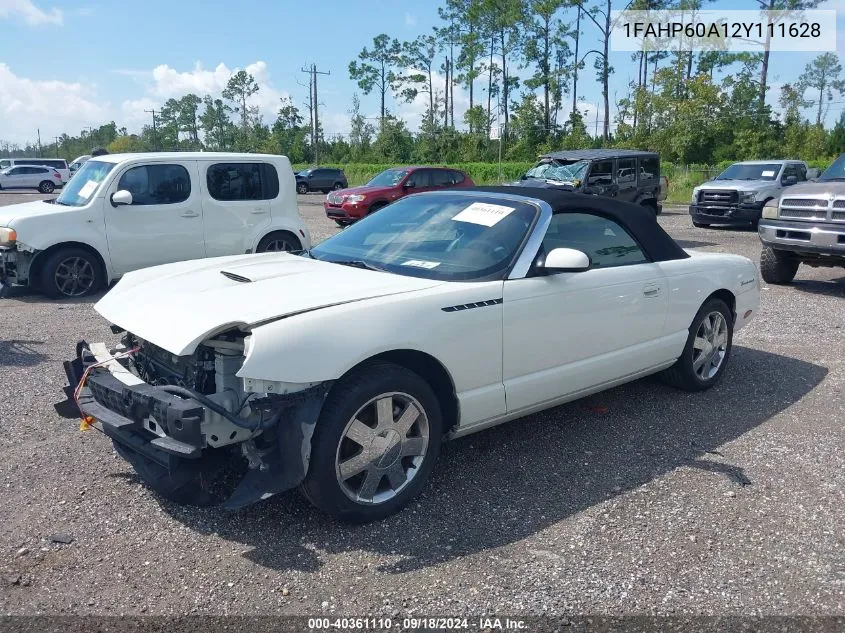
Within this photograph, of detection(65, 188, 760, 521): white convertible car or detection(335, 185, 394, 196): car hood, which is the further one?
detection(335, 185, 394, 196): car hood

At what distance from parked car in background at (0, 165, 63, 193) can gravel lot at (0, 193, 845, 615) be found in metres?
37.0

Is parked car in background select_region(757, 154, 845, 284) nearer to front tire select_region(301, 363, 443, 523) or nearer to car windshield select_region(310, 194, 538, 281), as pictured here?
→ car windshield select_region(310, 194, 538, 281)

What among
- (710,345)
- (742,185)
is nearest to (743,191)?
(742,185)

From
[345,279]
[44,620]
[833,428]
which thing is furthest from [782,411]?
[44,620]

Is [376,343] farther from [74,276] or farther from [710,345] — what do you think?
[74,276]

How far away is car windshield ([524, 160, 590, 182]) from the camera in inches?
577

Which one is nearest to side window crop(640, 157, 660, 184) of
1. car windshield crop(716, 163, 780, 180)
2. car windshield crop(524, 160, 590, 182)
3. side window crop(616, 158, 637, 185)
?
side window crop(616, 158, 637, 185)

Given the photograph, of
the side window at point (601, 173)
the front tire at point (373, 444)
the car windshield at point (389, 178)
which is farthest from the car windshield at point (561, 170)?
the front tire at point (373, 444)

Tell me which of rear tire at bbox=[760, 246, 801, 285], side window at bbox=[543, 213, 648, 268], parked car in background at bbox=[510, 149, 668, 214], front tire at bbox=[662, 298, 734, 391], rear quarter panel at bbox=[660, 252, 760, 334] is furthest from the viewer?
parked car in background at bbox=[510, 149, 668, 214]

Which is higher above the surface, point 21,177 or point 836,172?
point 21,177

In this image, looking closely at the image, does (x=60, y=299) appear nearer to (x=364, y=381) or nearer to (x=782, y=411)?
(x=364, y=381)

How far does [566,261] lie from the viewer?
12.5ft

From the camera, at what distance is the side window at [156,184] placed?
8.77 meters

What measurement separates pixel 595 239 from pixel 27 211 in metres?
7.17
